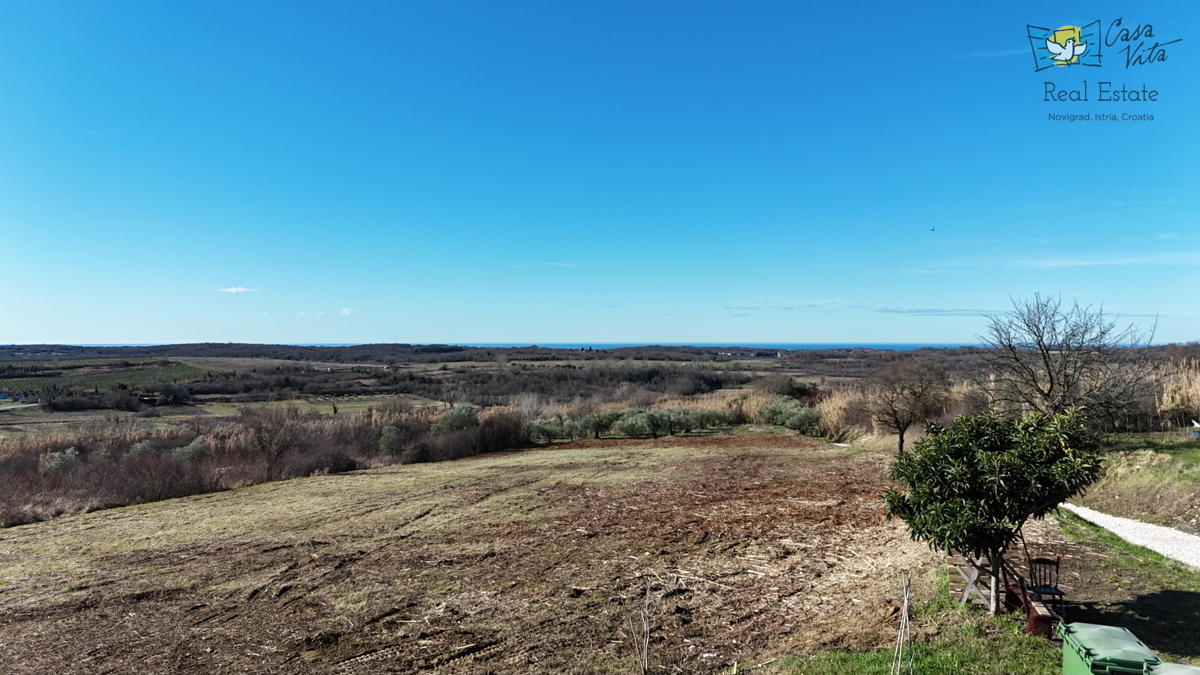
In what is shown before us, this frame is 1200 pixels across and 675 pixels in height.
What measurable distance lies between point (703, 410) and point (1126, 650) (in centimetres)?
2977

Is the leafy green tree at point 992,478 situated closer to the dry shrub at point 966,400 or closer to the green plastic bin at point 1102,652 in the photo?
the green plastic bin at point 1102,652

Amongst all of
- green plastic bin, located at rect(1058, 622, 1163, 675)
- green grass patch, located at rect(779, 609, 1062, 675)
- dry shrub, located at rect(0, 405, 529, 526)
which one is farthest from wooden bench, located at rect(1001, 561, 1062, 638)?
dry shrub, located at rect(0, 405, 529, 526)

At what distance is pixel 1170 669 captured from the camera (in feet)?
11.7

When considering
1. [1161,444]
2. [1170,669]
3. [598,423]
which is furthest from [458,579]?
[598,423]

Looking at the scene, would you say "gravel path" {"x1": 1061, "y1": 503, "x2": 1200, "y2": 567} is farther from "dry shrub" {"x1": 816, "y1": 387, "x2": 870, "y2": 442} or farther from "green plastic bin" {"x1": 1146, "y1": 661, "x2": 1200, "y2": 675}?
"dry shrub" {"x1": 816, "y1": 387, "x2": 870, "y2": 442}

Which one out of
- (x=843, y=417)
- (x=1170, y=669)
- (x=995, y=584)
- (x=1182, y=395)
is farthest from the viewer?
(x=843, y=417)

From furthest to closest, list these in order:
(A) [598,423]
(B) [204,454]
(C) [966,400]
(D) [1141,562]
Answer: (A) [598,423] → (B) [204,454] → (C) [966,400] → (D) [1141,562]

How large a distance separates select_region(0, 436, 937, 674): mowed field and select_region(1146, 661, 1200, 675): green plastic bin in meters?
2.34

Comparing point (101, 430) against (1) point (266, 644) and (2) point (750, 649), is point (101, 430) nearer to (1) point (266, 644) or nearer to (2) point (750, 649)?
(1) point (266, 644)

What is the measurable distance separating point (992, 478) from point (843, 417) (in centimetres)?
2323

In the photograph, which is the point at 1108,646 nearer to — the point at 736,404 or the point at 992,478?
the point at 992,478

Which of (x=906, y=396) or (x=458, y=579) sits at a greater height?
(x=906, y=396)

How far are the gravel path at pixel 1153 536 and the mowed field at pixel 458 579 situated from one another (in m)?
3.32

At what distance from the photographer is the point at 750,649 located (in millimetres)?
5824
